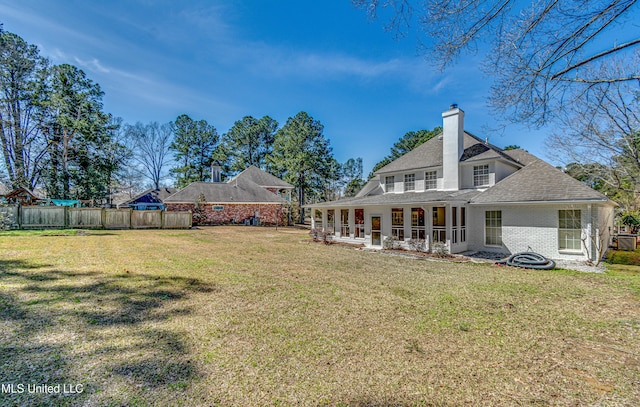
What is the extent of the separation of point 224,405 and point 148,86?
62.0 ft

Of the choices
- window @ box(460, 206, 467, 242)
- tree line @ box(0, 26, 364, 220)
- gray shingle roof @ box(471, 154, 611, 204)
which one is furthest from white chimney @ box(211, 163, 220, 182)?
gray shingle roof @ box(471, 154, 611, 204)

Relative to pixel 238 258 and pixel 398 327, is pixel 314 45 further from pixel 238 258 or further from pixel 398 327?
pixel 398 327

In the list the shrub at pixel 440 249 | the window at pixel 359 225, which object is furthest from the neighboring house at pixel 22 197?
the shrub at pixel 440 249

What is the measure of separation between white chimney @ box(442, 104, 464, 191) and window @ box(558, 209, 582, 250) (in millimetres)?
4304

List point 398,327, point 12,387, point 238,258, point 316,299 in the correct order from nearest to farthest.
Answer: point 12,387, point 398,327, point 316,299, point 238,258

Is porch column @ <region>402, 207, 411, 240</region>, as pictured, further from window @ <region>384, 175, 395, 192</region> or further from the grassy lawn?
the grassy lawn

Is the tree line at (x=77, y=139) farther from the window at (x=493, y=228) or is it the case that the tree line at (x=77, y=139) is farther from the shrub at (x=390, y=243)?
the window at (x=493, y=228)

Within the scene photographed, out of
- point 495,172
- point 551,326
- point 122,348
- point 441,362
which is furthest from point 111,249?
point 495,172

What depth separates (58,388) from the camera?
8.96ft

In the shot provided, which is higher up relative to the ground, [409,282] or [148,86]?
[148,86]

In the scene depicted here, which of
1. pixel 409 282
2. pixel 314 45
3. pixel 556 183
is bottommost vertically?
pixel 409 282

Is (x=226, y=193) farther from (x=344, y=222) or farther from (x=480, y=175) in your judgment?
(x=480, y=175)

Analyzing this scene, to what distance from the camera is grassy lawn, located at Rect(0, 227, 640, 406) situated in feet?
9.19

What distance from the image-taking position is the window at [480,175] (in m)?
13.3
